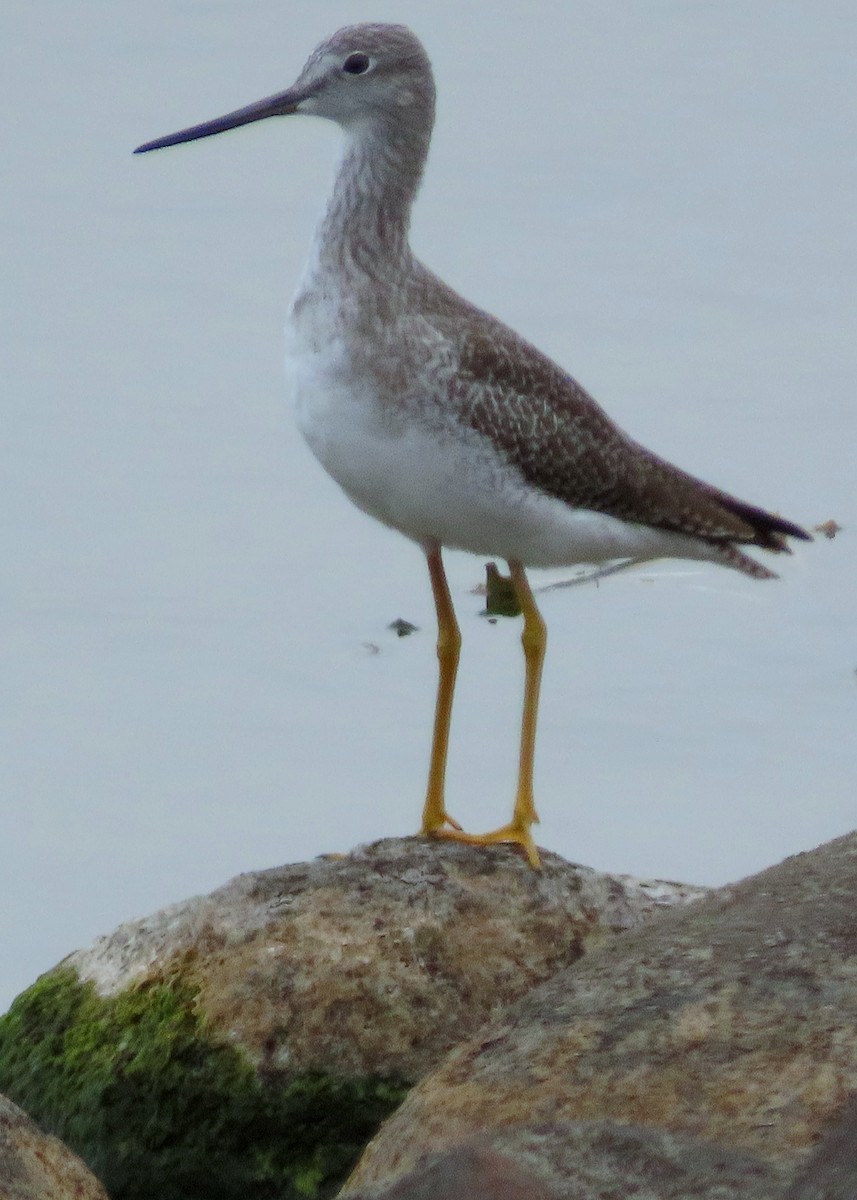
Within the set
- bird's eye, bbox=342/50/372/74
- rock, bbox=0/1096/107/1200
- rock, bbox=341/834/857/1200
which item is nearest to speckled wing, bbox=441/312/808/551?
bird's eye, bbox=342/50/372/74

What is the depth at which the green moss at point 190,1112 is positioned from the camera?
6.56 m

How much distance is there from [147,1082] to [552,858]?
163 cm

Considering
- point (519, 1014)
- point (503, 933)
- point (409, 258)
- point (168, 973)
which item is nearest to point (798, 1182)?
point (519, 1014)

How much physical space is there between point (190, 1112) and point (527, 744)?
76.6 inches

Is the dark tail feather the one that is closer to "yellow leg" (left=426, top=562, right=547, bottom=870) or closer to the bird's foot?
"yellow leg" (left=426, top=562, right=547, bottom=870)

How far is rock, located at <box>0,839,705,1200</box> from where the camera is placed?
6570 mm

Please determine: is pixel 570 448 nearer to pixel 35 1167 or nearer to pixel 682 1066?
pixel 682 1066

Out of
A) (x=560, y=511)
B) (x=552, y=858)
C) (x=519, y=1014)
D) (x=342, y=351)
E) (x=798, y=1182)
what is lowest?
(x=798, y=1182)

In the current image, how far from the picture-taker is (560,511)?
7277mm

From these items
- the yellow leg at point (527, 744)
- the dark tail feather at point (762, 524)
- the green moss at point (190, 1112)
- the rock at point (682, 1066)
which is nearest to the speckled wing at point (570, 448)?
the dark tail feather at point (762, 524)

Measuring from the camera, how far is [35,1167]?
18.3 feet

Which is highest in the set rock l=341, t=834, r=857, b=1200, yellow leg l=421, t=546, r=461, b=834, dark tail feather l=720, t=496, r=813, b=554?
dark tail feather l=720, t=496, r=813, b=554

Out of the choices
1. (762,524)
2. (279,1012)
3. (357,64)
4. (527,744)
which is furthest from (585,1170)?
(357,64)

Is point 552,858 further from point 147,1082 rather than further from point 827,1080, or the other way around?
point 827,1080
